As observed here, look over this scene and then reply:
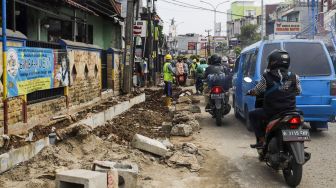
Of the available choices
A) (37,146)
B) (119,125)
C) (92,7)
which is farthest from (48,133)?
(92,7)

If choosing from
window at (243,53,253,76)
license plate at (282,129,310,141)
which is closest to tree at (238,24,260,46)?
window at (243,53,253,76)

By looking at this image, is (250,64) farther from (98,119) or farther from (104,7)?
(104,7)

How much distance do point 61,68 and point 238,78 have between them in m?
4.56

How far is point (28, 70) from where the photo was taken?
8125 millimetres

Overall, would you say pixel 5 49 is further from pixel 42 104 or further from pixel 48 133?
pixel 42 104

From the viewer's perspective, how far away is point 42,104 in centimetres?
927

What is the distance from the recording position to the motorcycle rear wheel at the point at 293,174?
5.90 m

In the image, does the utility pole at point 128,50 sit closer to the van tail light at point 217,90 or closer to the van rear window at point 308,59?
the van tail light at point 217,90

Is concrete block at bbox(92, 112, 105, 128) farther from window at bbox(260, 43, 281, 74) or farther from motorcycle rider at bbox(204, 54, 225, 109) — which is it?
window at bbox(260, 43, 281, 74)

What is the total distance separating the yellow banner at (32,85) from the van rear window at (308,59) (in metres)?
4.95

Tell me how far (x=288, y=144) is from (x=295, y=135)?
0.15 meters

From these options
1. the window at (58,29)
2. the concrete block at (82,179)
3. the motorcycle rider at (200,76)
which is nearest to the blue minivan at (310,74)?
the concrete block at (82,179)

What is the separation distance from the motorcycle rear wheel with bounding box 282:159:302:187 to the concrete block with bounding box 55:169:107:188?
2.39 meters

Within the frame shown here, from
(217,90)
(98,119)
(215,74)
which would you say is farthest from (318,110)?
(98,119)
